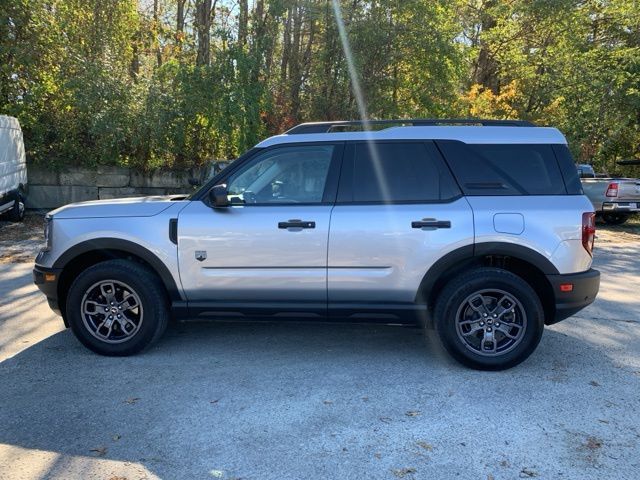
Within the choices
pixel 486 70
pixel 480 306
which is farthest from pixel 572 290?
pixel 486 70

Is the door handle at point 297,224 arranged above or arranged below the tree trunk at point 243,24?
below

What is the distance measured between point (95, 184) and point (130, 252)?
1098 centimetres

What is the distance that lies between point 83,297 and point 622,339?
4.99m

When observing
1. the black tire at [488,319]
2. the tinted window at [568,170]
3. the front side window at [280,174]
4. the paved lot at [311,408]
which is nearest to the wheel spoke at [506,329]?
the black tire at [488,319]

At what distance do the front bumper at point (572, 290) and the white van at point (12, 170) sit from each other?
443 inches

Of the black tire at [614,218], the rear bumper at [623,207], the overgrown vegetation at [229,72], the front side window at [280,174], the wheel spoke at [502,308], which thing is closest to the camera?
the wheel spoke at [502,308]

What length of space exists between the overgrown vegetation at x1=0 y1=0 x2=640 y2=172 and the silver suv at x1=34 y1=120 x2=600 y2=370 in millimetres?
9597

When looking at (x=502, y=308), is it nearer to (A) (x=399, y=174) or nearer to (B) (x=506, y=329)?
(B) (x=506, y=329)

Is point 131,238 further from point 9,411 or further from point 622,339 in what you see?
point 622,339

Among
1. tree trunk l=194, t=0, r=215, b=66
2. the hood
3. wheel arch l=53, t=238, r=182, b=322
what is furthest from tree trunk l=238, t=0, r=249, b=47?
wheel arch l=53, t=238, r=182, b=322

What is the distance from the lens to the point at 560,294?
13.8ft

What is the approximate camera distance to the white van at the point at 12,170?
37.7 feet

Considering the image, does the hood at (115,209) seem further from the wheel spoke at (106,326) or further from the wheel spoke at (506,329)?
the wheel spoke at (506,329)

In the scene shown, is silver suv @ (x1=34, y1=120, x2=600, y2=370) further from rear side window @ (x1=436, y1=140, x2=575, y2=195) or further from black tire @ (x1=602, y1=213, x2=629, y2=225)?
black tire @ (x1=602, y1=213, x2=629, y2=225)
